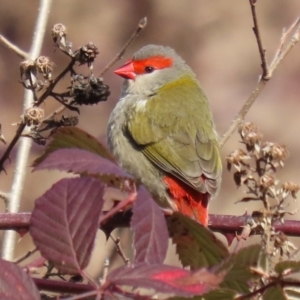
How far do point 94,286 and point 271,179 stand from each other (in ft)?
2.78

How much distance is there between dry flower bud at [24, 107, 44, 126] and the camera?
1.91 meters

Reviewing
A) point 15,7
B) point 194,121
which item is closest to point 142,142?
point 194,121

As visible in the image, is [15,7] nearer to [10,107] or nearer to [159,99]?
[10,107]

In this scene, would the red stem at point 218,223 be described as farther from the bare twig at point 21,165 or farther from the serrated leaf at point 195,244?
the bare twig at point 21,165

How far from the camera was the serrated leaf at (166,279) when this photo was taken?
0.85 metres

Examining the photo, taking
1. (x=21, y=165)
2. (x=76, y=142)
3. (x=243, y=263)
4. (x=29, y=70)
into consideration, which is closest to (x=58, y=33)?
(x=29, y=70)

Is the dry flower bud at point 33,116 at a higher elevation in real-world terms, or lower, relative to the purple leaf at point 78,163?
lower

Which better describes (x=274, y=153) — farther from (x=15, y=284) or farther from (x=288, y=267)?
(x=15, y=284)

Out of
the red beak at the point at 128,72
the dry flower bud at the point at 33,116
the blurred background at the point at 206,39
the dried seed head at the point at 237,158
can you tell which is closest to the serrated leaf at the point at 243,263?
the dried seed head at the point at 237,158

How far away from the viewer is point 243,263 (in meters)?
0.96

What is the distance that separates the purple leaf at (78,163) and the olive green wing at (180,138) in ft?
6.89

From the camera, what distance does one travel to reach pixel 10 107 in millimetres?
6156

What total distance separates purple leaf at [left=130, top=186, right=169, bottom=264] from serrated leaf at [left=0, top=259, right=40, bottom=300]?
0.48ft

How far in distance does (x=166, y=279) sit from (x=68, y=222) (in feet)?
0.59
